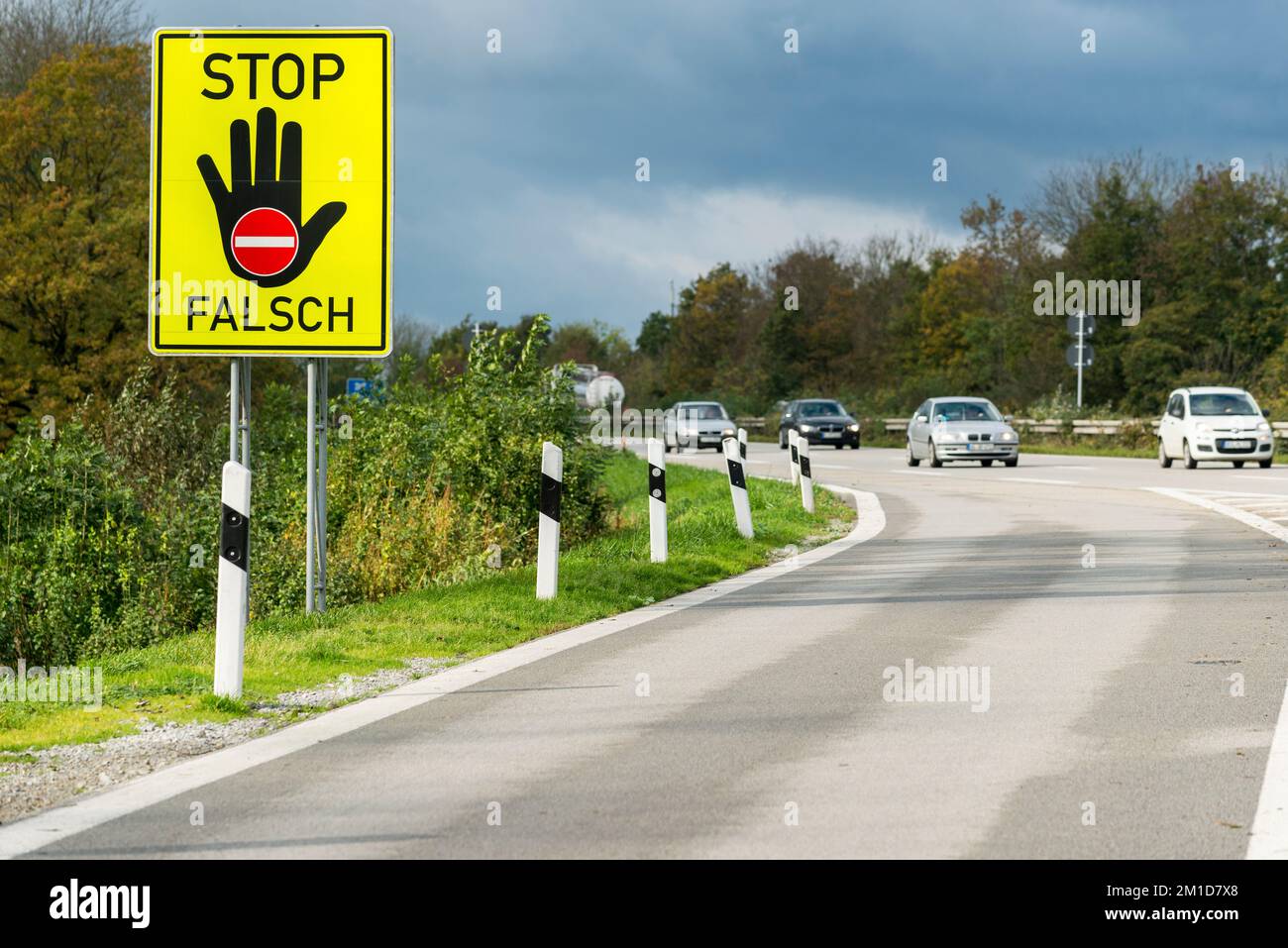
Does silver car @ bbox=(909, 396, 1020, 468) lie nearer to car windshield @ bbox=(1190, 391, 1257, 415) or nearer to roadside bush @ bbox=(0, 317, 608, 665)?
car windshield @ bbox=(1190, 391, 1257, 415)

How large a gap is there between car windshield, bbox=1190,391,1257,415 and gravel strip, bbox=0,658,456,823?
2984 cm

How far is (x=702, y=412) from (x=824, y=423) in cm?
426

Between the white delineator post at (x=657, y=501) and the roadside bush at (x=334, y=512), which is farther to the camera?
the roadside bush at (x=334, y=512)

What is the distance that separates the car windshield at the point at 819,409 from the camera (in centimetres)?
5538

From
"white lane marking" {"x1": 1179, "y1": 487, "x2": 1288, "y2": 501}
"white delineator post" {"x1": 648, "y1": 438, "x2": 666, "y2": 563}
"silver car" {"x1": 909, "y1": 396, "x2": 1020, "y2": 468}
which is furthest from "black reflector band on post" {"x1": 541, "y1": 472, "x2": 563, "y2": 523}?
"silver car" {"x1": 909, "y1": 396, "x2": 1020, "y2": 468}

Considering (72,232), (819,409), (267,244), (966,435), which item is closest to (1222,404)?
(966,435)

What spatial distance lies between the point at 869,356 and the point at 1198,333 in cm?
3047

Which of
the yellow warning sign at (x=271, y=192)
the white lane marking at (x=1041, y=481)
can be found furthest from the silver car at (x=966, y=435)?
the yellow warning sign at (x=271, y=192)

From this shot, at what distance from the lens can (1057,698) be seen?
837cm

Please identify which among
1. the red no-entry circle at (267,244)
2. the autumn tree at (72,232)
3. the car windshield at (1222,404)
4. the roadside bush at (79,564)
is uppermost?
the autumn tree at (72,232)

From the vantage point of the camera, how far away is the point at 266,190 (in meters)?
12.3

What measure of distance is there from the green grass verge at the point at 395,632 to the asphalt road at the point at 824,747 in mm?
872

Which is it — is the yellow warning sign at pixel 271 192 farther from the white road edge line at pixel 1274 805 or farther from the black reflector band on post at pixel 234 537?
→ the white road edge line at pixel 1274 805

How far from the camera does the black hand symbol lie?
12242 mm
